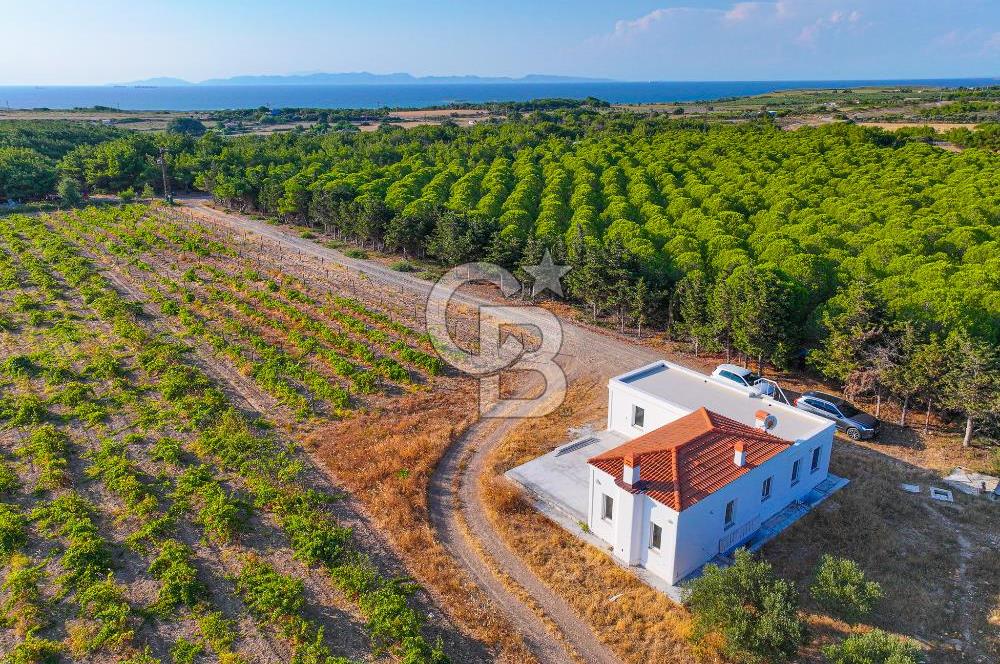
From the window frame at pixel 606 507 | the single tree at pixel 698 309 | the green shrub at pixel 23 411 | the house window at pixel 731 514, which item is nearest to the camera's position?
the house window at pixel 731 514

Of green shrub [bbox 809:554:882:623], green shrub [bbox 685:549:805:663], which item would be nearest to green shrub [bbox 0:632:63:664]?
green shrub [bbox 685:549:805:663]

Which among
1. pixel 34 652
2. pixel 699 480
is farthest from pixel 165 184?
pixel 699 480

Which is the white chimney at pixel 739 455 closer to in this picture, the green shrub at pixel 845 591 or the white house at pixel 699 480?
the white house at pixel 699 480

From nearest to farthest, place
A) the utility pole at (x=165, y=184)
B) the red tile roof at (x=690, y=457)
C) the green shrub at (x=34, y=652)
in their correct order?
the green shrub at (x=34, y=652) < the red tile roof at (x=690, y=457) < the utility pole at (x=165, y=184)

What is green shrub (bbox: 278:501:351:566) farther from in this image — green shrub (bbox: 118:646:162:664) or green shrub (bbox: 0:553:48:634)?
green shrub (bbox: 0:553:48:634)

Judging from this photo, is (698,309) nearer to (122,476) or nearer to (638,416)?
(638,416)

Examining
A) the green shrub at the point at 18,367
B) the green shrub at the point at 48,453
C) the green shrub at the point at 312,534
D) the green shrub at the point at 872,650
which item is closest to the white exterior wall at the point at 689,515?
the green shrub at the point at 872,650

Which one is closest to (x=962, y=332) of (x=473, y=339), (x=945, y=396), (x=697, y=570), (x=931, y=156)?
(x=945, y=396)
